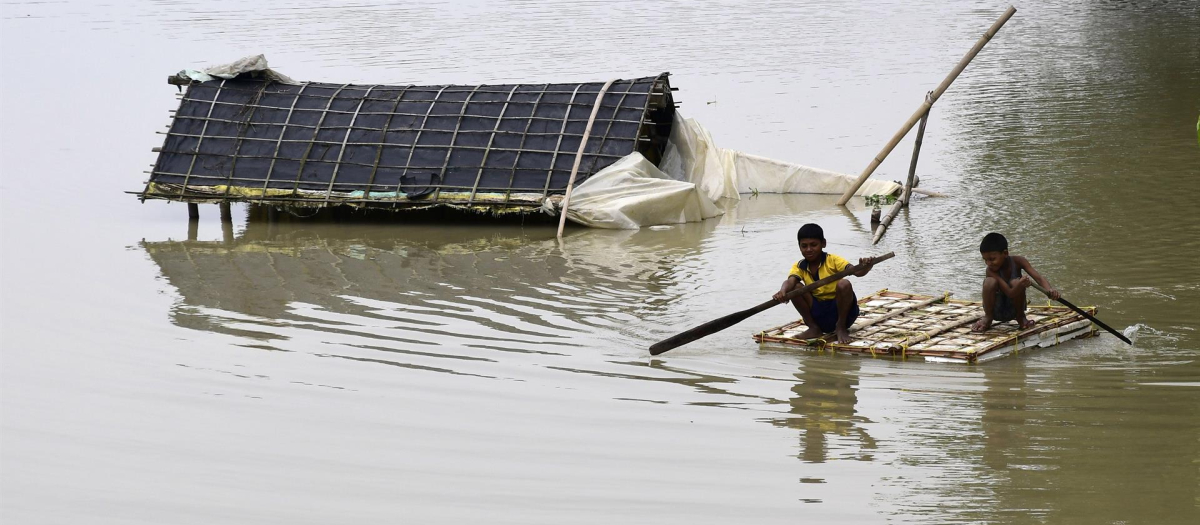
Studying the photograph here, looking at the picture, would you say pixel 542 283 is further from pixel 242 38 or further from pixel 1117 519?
pixel 242 38

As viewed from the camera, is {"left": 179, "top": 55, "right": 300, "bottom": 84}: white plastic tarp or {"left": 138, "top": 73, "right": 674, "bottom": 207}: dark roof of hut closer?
{"left": 138, "top": 73, "right": 674, "bottom": 207}: dark roof of hut

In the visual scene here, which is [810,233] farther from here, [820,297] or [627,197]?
[627,197]

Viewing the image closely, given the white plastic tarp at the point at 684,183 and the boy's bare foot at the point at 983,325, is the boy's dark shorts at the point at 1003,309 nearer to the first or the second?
the boy's bare foot at the point at 983,325

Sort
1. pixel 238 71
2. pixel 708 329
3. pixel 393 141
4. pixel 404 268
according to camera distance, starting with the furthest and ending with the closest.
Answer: pixel 238 71 → pixel 393 141 → pixel 404 268 → pixel 708 329

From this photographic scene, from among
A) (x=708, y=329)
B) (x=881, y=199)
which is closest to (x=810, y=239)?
(x=708, y=329)

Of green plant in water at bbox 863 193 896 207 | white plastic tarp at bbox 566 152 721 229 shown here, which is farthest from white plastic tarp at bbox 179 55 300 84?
green plant in water at bbox 863 193 896 207

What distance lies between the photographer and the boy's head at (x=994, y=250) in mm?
6648

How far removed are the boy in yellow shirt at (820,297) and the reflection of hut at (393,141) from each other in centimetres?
426

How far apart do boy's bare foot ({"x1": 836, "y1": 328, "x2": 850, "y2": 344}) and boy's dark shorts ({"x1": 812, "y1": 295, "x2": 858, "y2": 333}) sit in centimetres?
5

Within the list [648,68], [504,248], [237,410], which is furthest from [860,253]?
[648,68]

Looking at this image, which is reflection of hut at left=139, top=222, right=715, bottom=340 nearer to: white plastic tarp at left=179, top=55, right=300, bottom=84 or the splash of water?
white plastic tarp at left=179, top=55, right=300, bottom=84

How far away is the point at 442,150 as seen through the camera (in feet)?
37.2

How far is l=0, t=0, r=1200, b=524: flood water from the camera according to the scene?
5.00m

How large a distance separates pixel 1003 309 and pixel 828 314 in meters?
0.90
